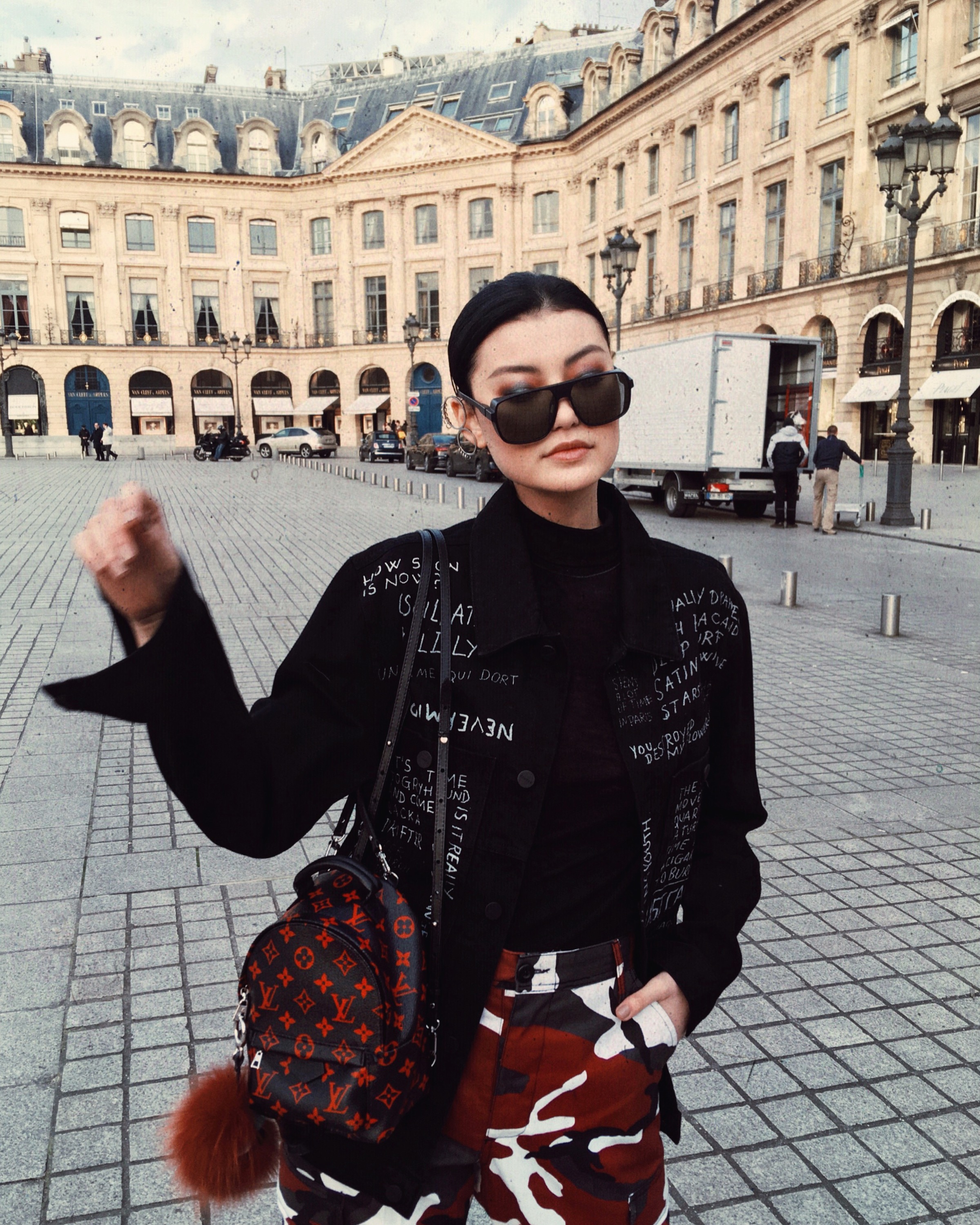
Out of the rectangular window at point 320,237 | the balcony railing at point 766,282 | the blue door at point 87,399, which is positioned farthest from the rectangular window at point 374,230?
the balcony railing at point 766,282

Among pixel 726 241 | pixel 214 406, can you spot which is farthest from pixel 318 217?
pixel 726 241

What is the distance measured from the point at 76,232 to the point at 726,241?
36610mm

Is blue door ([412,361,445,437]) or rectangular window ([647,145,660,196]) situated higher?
rectangular window ([647,145,660,196])

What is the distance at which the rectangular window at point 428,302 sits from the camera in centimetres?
6050

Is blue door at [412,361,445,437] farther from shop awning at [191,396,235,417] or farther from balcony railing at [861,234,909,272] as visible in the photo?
balcony railing at [861,234,909,272]

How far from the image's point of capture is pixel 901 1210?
2.57 metres

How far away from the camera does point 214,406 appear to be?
61.9 metres

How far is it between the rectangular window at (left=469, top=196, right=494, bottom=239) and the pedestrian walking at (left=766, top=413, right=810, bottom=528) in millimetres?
43910

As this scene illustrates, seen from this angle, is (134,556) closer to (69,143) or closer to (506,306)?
(506,306)

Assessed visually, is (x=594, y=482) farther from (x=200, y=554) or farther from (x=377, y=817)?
(x=200, y=554)

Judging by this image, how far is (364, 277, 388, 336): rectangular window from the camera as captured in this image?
6131cm

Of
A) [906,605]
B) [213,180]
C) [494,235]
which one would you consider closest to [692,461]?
[906,605]

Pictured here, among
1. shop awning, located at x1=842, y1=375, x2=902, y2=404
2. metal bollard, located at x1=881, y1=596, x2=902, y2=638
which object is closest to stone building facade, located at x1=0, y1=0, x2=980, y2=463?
shop awning, located at x1=842, y1=375, x2=902, y2=404

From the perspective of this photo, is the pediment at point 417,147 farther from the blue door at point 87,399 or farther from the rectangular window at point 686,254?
the blue door at point 87,399
